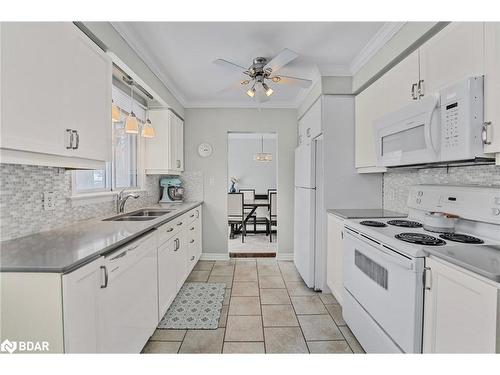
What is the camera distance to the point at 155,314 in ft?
6.30

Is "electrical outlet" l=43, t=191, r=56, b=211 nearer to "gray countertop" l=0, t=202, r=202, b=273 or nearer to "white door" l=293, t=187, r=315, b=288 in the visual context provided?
"gray countertop" l=0, t=202, r=202, b=273

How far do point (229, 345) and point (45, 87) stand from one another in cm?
194

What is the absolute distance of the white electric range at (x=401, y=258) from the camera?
126cm

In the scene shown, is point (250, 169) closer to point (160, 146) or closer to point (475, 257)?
point (160, 146)

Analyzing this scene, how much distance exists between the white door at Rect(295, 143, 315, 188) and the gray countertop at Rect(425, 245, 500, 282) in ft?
5.20

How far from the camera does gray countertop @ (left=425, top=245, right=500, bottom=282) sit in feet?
3.09

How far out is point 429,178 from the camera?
2.02 meters

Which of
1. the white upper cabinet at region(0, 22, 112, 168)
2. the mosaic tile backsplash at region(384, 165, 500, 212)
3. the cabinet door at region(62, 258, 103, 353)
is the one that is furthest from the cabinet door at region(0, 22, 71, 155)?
the mosaic tile backsplash at region(384, 165, 500, 212)

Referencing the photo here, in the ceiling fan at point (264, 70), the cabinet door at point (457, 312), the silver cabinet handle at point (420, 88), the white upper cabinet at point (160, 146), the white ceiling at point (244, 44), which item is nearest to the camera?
the cabinet door at point (457, 312)

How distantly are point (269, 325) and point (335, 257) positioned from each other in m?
0.89

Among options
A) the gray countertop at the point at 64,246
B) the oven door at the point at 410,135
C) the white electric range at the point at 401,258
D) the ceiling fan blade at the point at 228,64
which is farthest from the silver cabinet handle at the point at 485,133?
the gray countertop at the point at 64,246

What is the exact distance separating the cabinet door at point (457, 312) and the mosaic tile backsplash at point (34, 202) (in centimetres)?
214

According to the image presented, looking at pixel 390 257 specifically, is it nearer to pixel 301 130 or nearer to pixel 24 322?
pixel 24 322

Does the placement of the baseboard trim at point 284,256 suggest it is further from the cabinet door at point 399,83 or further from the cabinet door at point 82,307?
the cabinet door at point 82,307
